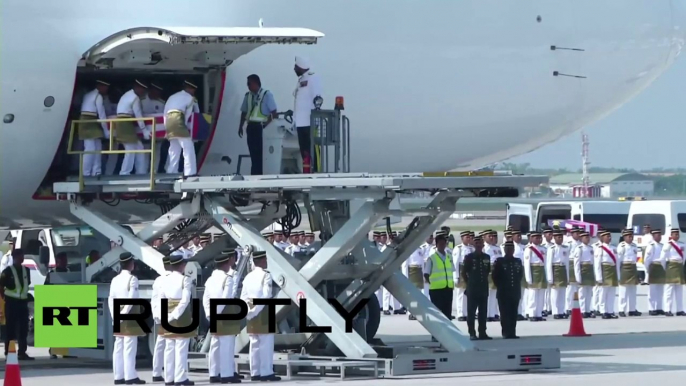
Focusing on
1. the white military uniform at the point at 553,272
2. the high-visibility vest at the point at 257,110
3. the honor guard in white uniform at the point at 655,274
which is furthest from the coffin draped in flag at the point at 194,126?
the honor guard in white uniform at the point at 655,274

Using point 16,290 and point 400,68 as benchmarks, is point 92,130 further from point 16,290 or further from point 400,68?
point 400,68

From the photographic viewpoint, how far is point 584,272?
27.3m

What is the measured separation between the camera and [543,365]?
1736 centimetres

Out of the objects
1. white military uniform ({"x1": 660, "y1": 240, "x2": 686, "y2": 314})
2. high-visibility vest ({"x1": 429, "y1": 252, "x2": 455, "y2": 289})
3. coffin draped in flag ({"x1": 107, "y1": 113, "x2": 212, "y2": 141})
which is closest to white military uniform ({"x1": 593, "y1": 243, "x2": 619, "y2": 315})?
white military uniform ({"x1": 660, "y1": 240, "x2": 686, "y2": 314})

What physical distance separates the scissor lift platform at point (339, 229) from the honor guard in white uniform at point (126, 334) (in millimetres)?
526

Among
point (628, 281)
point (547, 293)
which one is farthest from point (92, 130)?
point (628, 281)

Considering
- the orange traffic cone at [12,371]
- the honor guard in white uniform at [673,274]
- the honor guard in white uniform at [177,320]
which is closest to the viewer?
the orange traffic cone at [12,371]

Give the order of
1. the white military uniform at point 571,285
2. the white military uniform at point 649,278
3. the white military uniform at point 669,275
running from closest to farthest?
1. the white military uniform at point 571,285
2. the white military uniform at point 669,275
3. the white military uniform at point 649,278

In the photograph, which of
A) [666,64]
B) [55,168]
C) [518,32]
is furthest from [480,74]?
[55,168]

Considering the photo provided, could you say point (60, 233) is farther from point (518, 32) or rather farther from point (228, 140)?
point (518, 32)

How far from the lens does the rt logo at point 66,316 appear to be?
60.4 ft

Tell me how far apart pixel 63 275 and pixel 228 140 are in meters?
2.89

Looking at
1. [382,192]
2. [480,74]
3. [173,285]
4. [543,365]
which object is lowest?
[543,365]

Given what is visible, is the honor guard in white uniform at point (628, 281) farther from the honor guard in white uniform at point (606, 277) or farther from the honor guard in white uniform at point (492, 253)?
the honor guard in white uniform at point (492, 253)
